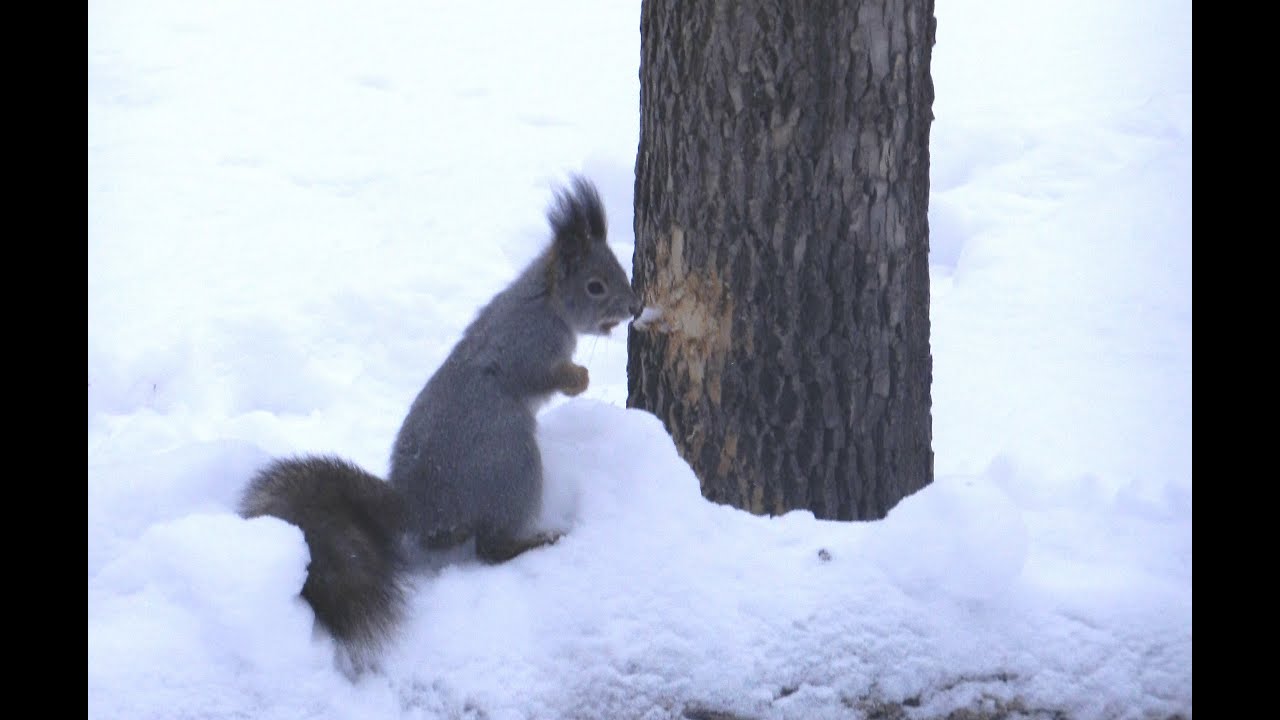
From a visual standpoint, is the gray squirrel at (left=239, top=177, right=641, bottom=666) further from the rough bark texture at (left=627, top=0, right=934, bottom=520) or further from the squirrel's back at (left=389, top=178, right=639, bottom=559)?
the rough bark texture at (left=627, top=0, right=934, bottom=520)

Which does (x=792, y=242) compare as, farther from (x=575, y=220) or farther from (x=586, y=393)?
(x=586, y=393)

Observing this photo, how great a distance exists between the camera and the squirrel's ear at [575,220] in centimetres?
260

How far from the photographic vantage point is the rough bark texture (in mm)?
2270

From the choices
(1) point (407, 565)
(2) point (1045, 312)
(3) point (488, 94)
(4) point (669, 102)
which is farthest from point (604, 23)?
(1) point (407, 565)

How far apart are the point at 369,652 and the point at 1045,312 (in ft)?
9.83

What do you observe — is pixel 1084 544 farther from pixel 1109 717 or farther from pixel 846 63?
pixel 846 63

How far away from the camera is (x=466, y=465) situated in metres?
2.27

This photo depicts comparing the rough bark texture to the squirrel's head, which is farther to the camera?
the squirrel's head

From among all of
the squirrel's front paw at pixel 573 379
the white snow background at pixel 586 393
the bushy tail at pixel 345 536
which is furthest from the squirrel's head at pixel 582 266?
the bushy tail at pixel 345 536

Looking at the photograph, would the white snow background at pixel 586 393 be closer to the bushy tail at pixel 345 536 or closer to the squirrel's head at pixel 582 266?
the bushy tail at pixel 345 536

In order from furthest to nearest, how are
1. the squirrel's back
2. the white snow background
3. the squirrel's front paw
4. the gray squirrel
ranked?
the squirrel's front paw → the squirrel's back → the gray squirrel → the white snow background

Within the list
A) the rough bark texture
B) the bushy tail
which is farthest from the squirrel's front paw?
the bushy tail

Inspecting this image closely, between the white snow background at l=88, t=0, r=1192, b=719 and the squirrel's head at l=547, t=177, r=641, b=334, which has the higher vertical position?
the squirrel's head at l=547, t=177, r=641, b=334

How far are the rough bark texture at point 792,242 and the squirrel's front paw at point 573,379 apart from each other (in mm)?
154
